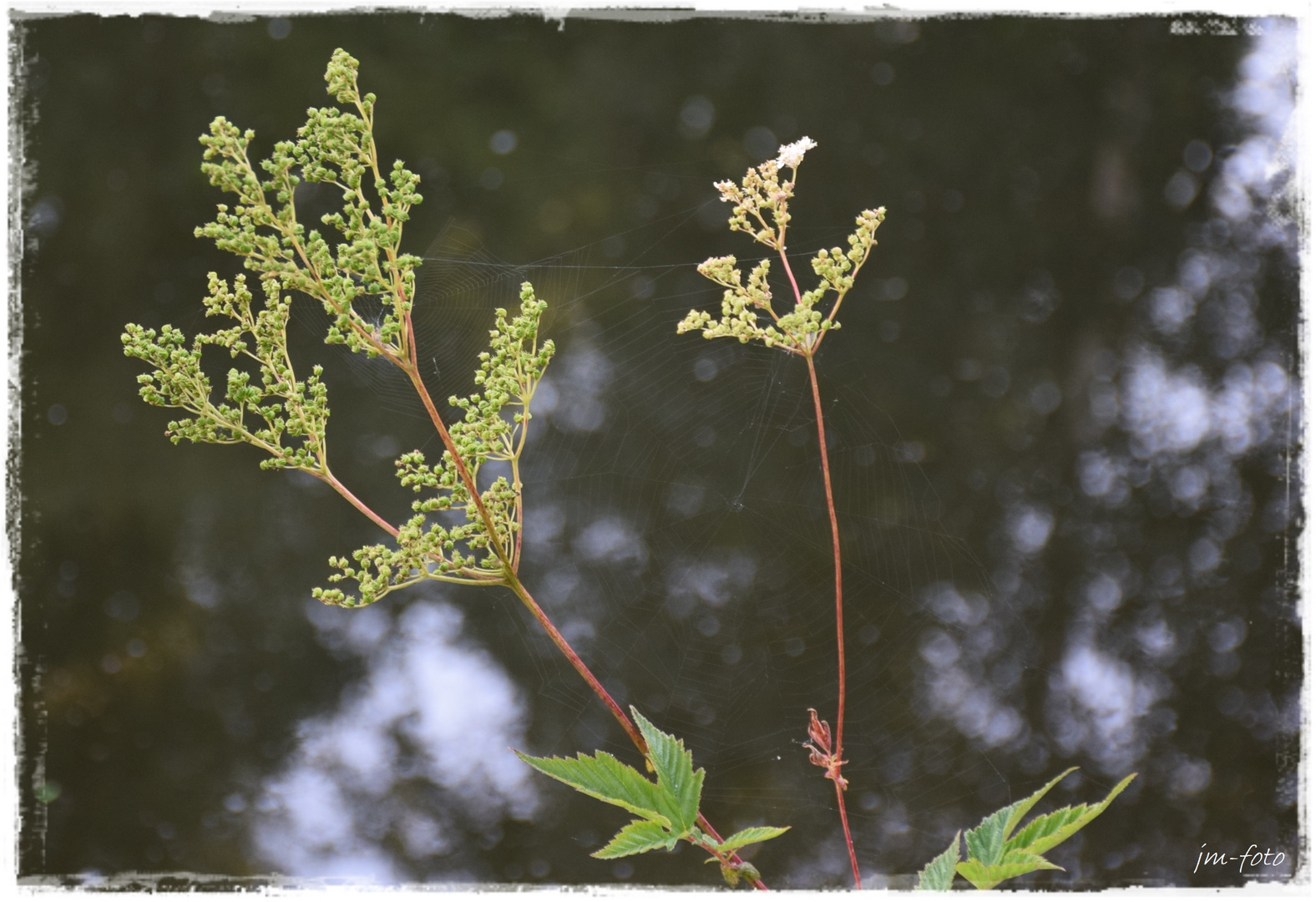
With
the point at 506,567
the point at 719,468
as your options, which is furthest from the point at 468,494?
the point at 719,468

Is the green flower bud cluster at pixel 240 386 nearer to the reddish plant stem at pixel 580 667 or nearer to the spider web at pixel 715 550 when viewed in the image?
the reddish plant stem at pixel 580 667

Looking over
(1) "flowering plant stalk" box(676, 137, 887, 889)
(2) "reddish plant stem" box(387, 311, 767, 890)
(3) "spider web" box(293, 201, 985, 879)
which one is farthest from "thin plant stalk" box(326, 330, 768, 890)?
(3) "spider web" box(293, 201, 985, 879)

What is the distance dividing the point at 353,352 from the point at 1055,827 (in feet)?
2.12

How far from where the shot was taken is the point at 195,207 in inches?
118

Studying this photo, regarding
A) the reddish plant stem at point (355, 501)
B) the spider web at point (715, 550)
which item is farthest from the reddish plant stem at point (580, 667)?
the spider web at point (715, 550)

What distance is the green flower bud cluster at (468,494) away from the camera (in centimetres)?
72

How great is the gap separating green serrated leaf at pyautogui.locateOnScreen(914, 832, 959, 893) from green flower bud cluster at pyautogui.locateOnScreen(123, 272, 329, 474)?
1.92ft

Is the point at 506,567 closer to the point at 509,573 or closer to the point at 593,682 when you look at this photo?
the point at 509,573

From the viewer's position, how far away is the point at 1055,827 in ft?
2.23

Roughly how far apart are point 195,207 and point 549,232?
1.21 metres

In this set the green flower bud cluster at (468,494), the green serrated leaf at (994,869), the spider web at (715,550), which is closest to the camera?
the green serrated leaf at (994,869)

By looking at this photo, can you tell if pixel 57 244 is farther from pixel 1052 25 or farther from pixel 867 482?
pixel 1052 25

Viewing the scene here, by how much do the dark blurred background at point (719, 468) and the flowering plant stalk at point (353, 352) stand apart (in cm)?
196

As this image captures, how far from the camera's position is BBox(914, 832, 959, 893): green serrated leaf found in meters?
0.65
